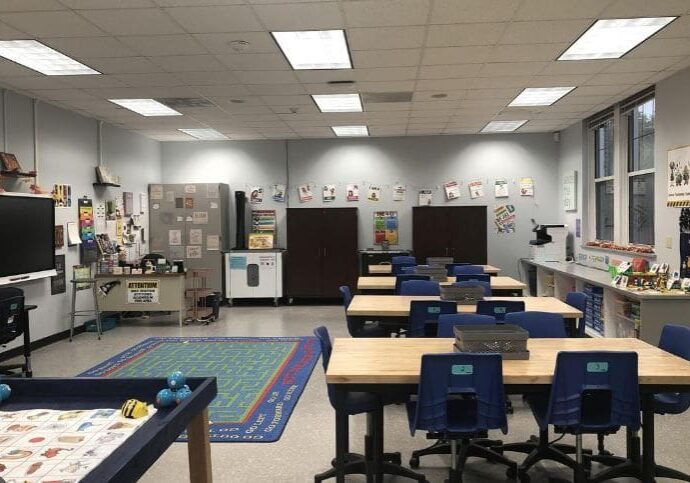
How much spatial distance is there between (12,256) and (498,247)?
7.83m

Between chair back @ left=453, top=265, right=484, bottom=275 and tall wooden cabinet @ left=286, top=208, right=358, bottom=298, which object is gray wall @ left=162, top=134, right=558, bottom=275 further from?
chair back @ left=453, top=265, right=484, bottom=275

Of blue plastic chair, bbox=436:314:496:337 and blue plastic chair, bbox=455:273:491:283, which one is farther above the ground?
blue plastic chair, bbox=455:273:491:283

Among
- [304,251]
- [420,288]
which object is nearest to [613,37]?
[420,288]

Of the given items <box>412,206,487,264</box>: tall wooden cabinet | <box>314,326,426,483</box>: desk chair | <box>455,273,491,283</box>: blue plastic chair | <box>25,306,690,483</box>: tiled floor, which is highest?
<box>412,206,487,264</box>: tall wooden cabinet

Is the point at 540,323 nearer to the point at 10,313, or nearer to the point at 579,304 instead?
the point at 579,304

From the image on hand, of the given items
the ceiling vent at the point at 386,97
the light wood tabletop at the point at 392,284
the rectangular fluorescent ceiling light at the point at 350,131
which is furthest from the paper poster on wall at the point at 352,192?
the light wood tabletop at the point at 392,284

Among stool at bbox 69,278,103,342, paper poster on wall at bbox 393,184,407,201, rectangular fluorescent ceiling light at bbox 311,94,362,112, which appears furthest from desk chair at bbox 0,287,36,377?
paper poster on wall at bbox 393,184,407,201

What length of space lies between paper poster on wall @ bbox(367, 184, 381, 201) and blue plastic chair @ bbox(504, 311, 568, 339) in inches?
266

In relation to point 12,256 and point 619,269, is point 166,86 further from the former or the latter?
point 619,269

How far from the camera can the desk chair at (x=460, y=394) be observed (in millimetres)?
2631

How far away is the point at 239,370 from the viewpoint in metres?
5.61

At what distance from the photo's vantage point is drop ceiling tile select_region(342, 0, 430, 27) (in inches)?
156

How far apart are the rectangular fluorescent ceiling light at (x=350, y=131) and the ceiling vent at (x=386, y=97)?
80.3 inches

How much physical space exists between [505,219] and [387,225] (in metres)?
2.22
